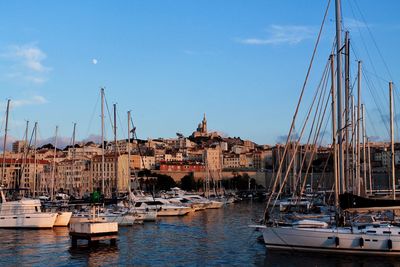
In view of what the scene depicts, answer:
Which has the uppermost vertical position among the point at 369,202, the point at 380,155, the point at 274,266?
the point at 380,155

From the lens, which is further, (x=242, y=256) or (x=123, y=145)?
(x=123, y=145)

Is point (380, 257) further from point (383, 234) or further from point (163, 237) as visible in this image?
point (163, 237)

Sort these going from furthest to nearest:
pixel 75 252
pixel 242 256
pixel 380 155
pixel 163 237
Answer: pixel 380 155
pixel 163 237
pixel 75 252
pixel 242 256

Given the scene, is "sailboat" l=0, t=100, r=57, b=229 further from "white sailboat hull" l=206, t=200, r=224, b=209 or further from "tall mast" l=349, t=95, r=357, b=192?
"white sailboat hull" l=206, t=200, r=224, b=209

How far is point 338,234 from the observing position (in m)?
20.7

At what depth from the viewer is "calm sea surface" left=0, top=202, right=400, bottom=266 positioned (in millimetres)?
20797

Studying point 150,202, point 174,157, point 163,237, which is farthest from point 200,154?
point 163,237

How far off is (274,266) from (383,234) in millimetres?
4176

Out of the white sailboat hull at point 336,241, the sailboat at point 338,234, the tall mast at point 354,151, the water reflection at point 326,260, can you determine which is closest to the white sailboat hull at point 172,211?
the tall mast at point 354,151

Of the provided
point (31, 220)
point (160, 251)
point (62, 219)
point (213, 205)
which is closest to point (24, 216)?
point (31, 220)

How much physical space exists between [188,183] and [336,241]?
102363 millimetres

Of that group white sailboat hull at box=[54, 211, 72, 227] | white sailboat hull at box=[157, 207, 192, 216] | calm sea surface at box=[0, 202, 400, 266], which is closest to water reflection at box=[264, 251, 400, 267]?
calm sea surface at box=[0, 202, 400, 266]

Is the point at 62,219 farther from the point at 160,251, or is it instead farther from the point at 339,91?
the point at 339,91

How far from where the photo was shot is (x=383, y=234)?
2033 cm
